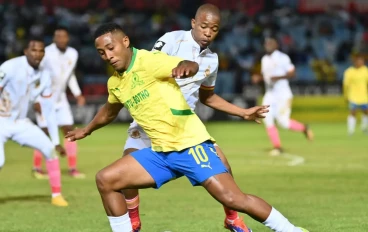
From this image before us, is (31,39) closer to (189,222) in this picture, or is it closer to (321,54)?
(189,222)

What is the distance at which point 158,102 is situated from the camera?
22.1 ft

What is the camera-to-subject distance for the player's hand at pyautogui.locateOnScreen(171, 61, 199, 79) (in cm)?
619

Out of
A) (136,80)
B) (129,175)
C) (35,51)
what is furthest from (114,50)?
(35,51)

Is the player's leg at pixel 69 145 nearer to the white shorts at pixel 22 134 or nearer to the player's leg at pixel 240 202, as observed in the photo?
the white shorts at pixel 22 134

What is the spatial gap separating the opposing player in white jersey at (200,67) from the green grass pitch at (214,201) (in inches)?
44.2

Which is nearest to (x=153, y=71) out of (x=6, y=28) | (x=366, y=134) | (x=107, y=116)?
(x=107, y=116)

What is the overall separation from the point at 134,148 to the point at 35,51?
10.2ft

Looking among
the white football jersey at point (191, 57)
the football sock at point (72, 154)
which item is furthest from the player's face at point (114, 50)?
the football sock at point (72, 154)

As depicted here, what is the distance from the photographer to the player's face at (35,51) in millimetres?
10422

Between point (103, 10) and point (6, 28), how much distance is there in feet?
14.8

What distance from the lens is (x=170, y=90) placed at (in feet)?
22.2

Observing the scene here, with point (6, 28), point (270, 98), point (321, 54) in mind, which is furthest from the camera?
point (321, 54)

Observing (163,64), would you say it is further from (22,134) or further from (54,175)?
(54,175)

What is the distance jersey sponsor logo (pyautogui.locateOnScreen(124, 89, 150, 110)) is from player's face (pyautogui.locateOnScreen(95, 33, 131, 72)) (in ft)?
0.85
